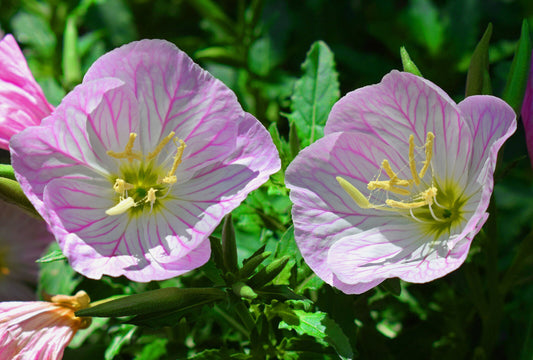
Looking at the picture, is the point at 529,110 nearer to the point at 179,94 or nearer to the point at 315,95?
the point at 315,95

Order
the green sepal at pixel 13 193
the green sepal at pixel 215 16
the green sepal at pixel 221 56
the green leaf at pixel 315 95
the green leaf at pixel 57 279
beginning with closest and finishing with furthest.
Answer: the green sepal at pixel 13 193
the green leaf at pixel 315 95
the green leaf at pixel 57 279
the green sepal at pixel 221 56
the green sepal at pixel 215 16

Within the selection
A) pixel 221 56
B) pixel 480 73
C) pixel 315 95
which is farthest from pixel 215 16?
pixel 480 73

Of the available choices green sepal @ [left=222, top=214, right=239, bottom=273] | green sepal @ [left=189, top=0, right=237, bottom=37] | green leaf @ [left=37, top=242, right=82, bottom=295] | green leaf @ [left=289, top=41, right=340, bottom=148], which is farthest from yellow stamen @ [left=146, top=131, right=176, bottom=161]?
green sepal @ [left=189, top=0, right=237, bottom=37]

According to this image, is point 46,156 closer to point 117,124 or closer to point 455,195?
point 117,124

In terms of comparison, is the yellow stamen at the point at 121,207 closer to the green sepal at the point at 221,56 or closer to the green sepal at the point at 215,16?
the green sepal at the point at 221,56

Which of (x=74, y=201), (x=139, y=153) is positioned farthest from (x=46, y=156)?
(x=139, y=153)

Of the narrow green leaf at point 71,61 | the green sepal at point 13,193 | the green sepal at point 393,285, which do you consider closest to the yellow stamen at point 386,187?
the green sepal at point 393,285
